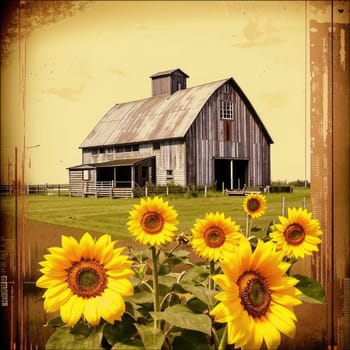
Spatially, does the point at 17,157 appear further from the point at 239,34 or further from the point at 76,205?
the point at 239,34

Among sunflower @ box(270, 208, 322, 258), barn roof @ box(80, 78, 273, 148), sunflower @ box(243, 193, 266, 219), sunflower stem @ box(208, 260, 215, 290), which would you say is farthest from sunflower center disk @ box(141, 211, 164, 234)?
barn roof @ box(80, 78, 273, 148)

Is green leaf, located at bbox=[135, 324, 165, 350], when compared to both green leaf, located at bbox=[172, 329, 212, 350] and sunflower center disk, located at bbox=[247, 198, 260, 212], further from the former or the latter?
sunflower center disk, located at bbox=[247, 198, 260, 212]

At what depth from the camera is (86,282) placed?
475 millimetres

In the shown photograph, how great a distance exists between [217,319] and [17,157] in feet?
2.99

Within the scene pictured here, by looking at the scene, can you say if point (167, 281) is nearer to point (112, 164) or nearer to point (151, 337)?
point (151, 337)

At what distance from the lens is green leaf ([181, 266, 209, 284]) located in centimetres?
70

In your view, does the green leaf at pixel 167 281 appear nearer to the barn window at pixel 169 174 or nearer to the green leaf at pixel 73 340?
the green leaf at pixel 73 340

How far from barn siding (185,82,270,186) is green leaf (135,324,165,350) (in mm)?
814

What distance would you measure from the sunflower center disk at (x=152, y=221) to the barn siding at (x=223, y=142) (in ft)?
2.27

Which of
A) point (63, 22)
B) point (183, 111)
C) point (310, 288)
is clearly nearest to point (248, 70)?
point (183, 111)

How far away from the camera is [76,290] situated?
468 mm

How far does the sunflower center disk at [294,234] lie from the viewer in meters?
0.72

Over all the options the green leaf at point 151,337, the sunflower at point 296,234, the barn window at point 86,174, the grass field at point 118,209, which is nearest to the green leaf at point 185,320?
the green leaf at point 151,337

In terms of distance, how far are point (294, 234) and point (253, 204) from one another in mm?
317
